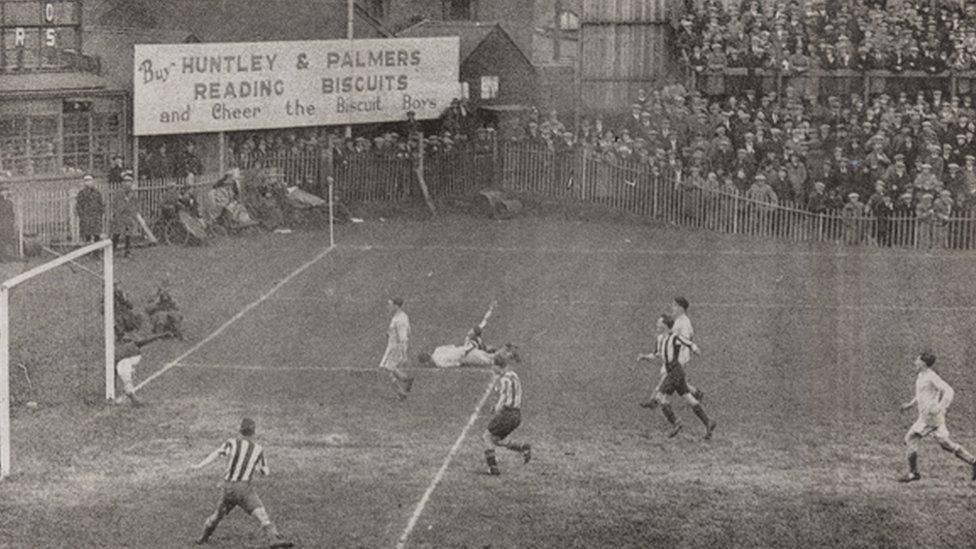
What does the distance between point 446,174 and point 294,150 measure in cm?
410

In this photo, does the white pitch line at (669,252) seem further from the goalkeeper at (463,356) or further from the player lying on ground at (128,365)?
the player lying on ground at (128,365)

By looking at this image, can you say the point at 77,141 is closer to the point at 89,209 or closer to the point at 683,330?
the point at 89,209

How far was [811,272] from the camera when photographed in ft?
118

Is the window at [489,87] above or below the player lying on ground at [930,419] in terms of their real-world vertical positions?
above

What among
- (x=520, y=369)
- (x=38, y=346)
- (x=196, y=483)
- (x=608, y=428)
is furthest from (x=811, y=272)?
(x=196, y=483)

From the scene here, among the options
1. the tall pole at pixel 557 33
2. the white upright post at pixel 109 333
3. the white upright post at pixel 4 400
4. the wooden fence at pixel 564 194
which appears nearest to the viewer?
the white upright post at pixel 4 400

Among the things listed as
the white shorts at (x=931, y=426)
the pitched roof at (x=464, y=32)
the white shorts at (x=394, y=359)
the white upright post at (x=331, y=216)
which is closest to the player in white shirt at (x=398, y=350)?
the white shorts at (x=394, y=359)

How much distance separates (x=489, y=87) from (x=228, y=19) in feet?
28.2

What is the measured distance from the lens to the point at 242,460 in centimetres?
1831

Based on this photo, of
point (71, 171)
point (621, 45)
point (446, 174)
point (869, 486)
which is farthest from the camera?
point (621, 45)

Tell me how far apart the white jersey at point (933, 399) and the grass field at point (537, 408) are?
78 centimetres

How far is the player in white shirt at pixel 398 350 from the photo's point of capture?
2500 cm

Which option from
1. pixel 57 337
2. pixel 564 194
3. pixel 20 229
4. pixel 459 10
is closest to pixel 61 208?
pixel 20 229

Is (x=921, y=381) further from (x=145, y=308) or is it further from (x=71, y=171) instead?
(x=71, y=171)
